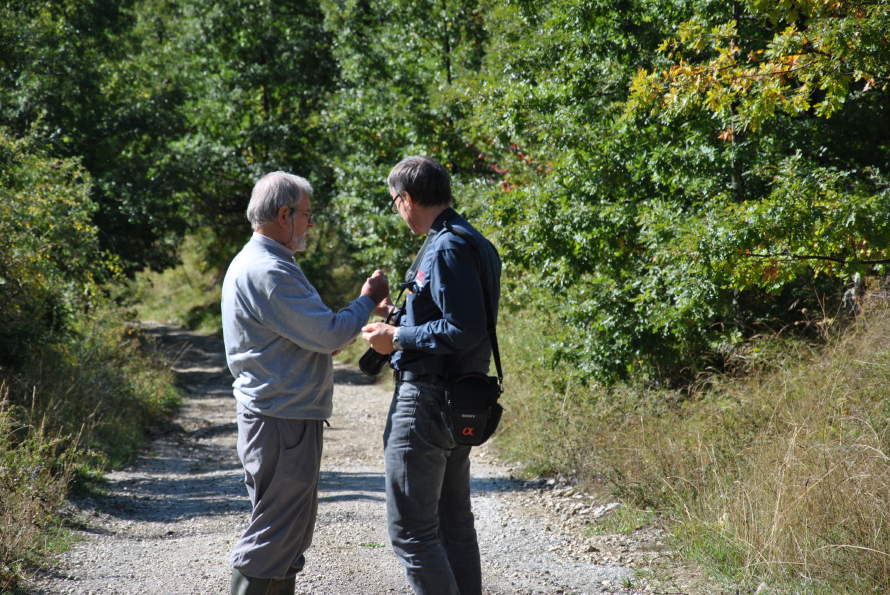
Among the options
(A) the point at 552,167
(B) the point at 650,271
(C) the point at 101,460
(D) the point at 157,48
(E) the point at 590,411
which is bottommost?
(C) the point at 101,460

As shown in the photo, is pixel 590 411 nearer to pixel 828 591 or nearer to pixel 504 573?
pixel 504 573

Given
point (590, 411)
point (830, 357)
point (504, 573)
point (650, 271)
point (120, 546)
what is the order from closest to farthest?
point (504, 573) < point (120, 546) < point (830, 357) < point (650, 271) < point (590, 411)

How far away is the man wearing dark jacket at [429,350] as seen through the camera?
10.6 ft

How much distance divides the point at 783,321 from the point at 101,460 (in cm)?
640

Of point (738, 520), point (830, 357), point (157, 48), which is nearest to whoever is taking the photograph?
point (738, 520)

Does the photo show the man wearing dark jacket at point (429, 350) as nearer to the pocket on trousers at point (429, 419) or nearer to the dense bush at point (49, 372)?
the pocket on trousers at point (429, 419)

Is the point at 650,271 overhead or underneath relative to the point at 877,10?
underneath

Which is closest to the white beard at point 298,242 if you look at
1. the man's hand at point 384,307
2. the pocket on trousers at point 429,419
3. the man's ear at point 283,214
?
the man's ear at point 283,214

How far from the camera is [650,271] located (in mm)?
7234

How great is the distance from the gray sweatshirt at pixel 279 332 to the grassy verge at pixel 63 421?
7.60ft

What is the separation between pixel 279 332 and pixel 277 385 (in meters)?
0.22

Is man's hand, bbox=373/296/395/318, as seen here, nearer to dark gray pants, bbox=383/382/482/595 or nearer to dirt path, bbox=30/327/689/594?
dark gray pants, bbox=383/382/482/595

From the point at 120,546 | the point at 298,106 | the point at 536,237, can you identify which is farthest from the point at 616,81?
the point at 298,106

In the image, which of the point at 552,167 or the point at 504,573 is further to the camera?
the point at 552,167
